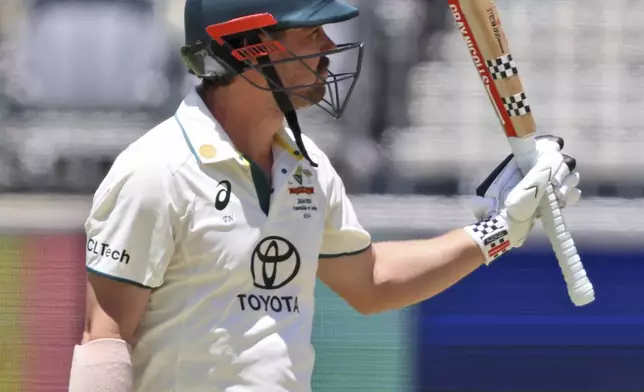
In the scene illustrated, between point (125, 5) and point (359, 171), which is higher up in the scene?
point (125, 5)

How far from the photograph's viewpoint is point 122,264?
6.98 ft

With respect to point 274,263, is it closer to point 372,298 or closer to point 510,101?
point 372,298

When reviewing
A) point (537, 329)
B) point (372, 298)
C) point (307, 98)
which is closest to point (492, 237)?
point (372, 298)

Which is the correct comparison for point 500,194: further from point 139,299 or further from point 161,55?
point 161,55

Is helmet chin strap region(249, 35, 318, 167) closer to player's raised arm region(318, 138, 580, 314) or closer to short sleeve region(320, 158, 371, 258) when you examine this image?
short sleeve region(320, 158, 371, 258)

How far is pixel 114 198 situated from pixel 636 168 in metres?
2.47

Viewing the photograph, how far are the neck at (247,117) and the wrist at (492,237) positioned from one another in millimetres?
561

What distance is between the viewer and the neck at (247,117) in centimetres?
236

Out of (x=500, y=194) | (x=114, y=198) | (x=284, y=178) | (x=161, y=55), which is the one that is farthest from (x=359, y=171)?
(x=114, y=198)

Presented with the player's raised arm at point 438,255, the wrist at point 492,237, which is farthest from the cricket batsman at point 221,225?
the wrist at point 492,237

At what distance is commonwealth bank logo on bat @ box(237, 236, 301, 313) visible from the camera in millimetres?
2244

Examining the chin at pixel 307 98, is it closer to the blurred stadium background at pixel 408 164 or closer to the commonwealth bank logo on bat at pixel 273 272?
the commonwealth bank logo on bat at pixel 273 272

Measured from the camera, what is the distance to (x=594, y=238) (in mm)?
3908

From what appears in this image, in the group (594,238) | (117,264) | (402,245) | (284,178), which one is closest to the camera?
(117,264)
